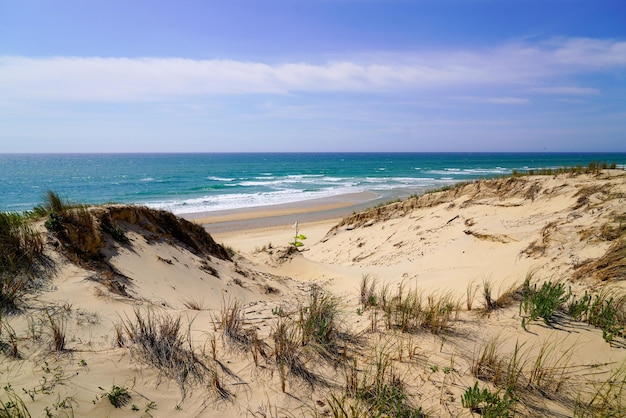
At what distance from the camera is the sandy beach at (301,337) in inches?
113

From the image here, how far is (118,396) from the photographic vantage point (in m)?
2.78

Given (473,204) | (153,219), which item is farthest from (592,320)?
(473,204)

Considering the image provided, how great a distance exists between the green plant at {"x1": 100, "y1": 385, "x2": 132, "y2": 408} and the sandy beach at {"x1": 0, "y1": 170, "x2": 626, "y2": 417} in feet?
0.04

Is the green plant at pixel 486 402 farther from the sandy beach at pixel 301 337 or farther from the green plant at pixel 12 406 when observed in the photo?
the green plant at pixel 12 406

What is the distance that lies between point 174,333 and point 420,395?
7.93 ft

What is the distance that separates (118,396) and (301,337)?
5.66 ft

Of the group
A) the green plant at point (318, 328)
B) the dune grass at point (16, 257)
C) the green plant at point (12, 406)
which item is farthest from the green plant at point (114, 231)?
the green plant at point (318, 328)

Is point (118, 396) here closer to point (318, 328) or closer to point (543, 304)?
point (318, 328)

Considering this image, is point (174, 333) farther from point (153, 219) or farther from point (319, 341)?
point (153, 219)

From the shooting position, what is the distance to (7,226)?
194 inches

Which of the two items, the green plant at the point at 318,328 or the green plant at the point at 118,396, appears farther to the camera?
the green plant at the point at 318,328

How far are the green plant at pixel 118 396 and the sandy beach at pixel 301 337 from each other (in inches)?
0.4

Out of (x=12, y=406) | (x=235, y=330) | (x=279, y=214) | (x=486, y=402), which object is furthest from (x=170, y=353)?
(x=279, y=214)

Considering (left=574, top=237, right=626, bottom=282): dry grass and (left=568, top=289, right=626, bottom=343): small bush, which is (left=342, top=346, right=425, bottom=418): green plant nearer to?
(left=568, top=289, right=626, bottom=343): small bush
